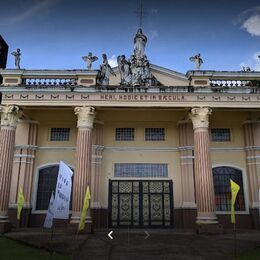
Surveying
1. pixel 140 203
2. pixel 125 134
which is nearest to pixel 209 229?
pixel 140 203

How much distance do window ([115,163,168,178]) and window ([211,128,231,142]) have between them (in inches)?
138

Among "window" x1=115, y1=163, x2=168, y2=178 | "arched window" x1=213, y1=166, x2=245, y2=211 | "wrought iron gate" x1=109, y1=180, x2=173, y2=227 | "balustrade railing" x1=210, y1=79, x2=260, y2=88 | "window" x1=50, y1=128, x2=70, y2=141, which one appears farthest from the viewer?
"window" x1=50, y1=128, x2=70, y2=141

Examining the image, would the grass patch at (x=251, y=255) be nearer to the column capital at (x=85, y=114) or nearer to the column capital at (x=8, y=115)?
the column capital at (x=85, y=114)

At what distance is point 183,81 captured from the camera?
19359mm

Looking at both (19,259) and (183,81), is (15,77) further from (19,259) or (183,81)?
(19,259)

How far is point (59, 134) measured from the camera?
796 inches

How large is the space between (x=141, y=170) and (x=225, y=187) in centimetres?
504

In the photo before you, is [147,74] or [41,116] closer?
[147,74]

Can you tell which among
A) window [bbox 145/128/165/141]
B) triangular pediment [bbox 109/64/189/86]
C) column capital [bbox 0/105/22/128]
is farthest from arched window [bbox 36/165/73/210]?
triangular pediment [bbox 109/64/189/86]

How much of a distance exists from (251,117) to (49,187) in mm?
12793

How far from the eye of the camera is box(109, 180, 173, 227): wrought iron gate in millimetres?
18641

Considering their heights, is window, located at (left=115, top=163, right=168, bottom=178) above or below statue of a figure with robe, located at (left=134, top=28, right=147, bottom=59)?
below

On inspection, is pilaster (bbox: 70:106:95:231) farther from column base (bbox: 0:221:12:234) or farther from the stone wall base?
column base (bbox: 0:221:12:234)

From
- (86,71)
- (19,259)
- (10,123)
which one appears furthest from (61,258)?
(86,71)
